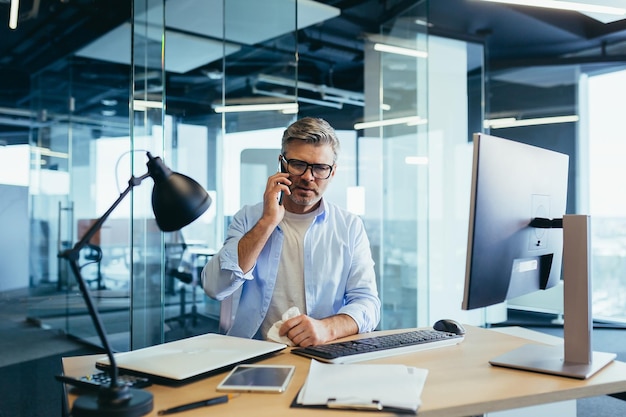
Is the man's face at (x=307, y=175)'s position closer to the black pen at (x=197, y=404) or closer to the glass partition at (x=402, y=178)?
the black pen at (x=197, y=404)

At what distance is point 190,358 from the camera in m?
1.37

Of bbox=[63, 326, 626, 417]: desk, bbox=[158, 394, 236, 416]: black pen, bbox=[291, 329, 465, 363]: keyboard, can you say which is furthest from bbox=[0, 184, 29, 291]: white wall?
bbox=[158, 394, 236, 416]: black pen

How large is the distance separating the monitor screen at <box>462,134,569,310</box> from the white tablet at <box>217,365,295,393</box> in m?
0.47

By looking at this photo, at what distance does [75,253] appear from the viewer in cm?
111

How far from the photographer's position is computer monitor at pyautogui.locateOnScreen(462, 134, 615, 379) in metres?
1.31

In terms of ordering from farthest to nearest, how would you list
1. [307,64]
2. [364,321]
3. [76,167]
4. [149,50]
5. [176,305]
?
[307,64], [176,305], [76,167], [149,50], [364,321]

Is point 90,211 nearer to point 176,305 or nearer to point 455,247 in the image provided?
point 176,305

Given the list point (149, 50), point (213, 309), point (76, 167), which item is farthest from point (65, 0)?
point (213, 309)

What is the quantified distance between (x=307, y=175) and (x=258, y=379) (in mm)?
908

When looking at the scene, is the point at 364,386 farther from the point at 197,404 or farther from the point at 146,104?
the point at 146,104

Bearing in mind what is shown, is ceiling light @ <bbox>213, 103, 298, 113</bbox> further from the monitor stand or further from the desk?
the monitor stand

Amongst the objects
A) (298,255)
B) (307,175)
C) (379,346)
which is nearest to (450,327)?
(379,346)

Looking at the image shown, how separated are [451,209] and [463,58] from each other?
5.23 feet

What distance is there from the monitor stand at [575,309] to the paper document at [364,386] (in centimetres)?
34
